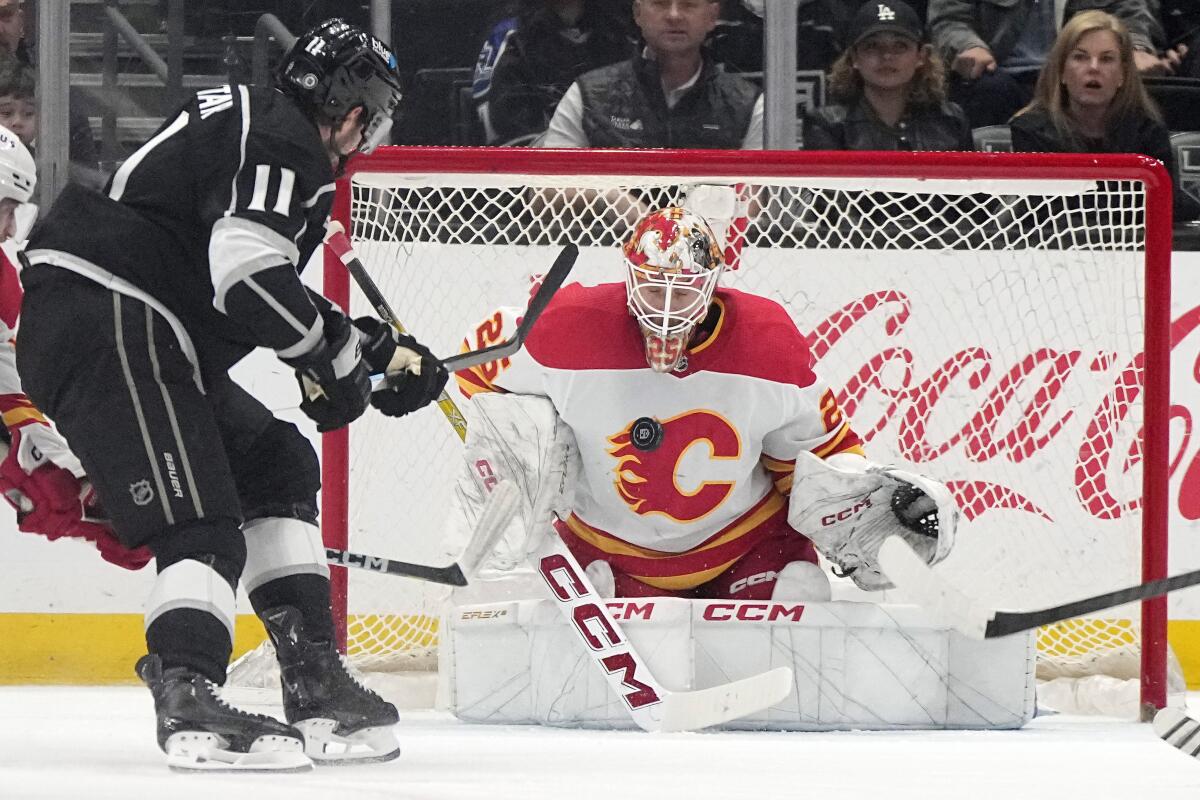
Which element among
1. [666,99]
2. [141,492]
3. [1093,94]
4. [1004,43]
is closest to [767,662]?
[141,492]

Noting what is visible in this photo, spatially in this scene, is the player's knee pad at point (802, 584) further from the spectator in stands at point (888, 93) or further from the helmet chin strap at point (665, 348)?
the spectator in stands at point (888, 93)

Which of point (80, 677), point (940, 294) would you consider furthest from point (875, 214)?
point (80, 677)

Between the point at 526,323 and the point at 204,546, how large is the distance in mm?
782

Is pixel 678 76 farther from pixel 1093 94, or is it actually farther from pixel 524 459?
pixel 524 459

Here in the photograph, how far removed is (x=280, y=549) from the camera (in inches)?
98.8

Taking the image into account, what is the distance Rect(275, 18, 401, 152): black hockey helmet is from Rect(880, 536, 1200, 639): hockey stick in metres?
1.17

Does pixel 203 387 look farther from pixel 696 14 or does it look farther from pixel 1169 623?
pixel 1169 623

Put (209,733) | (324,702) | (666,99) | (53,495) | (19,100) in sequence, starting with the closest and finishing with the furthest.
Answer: (209,733) → (324,702) → (53,495) → (19,100) → (666,99)

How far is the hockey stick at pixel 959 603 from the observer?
274 centimetres

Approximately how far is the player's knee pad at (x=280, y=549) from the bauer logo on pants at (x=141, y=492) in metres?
0.23

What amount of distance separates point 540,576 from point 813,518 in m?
0.48

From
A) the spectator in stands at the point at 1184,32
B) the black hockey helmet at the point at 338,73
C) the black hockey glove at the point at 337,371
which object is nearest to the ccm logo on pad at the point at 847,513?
the black hockey glove at the point at 337,371

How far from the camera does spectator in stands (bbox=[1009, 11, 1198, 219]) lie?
4000 millimetres

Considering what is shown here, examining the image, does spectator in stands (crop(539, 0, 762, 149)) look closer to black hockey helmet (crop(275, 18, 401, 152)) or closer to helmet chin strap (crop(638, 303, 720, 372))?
helmet chin strap (crop(638, 303, 720, 372))
